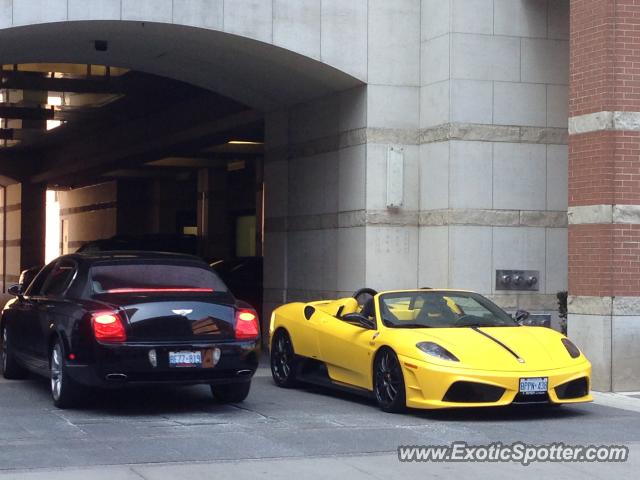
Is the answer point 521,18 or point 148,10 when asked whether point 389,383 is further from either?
point 521,18

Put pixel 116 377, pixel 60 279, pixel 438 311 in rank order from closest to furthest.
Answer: pixel 116 377 → pixel 438 311 → pixel 60 279

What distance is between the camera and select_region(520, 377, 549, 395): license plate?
1090cm

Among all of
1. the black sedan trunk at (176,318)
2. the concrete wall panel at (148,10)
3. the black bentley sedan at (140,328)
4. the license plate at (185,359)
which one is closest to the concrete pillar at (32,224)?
the concrete wall panel at (148,10)

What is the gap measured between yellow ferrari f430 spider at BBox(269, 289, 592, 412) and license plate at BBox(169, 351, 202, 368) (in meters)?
1.82

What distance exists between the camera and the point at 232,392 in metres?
12.0

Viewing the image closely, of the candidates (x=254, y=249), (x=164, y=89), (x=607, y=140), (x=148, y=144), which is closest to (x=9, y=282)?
(x=254, y=249)

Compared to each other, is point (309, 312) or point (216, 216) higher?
point (216, 216)

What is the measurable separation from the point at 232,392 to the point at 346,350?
4.18ft

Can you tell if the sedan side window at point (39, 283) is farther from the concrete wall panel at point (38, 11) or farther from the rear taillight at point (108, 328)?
the concrete wall panel at point (38, 11)

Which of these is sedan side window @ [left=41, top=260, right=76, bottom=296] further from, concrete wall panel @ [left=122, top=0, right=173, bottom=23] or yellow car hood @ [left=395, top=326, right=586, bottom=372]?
concrete wall panel @ [left=122, top=0, right=173, bottom=23]

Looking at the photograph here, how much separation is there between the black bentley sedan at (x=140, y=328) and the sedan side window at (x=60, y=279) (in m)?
0.02

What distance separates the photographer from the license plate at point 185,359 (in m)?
10.9

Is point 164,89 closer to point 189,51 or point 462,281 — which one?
point 189,51

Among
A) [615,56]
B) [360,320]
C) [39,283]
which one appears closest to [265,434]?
[360,320]
